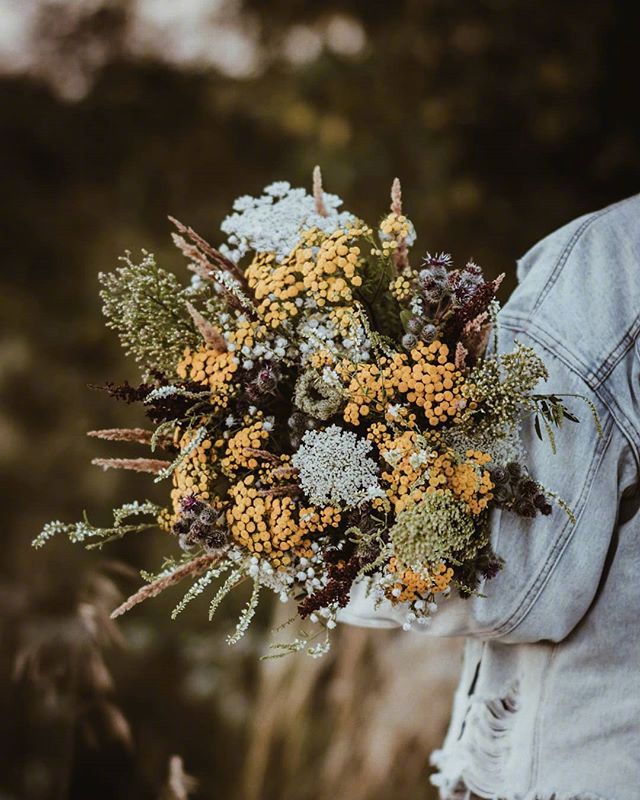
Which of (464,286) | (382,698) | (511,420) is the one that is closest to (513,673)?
(511,420)

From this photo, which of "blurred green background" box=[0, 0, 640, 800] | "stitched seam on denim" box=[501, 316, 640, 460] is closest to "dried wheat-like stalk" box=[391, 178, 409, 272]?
"stitched seam on denim" box=[501, 316, 640, 460]

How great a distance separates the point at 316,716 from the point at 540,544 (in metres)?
1.38

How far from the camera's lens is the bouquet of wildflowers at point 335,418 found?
31.8 inches

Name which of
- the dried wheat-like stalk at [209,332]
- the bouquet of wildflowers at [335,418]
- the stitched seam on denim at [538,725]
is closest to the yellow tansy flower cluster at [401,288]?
the bouquet of wildflowers at [335,418]

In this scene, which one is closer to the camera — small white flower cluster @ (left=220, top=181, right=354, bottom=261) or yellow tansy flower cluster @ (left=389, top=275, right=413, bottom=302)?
yellow tansy flower cluster @ (left=389, top=275, right=413, bottom=302)

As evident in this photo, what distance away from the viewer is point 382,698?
2061mm

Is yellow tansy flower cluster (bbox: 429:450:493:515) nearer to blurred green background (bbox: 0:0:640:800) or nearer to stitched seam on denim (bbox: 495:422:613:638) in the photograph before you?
stitched seam on denim (bbox: 495:422:613:638)

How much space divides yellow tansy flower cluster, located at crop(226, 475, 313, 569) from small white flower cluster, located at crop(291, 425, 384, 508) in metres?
0.04

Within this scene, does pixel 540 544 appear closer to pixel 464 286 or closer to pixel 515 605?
pixel 515 605

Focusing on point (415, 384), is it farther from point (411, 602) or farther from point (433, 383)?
point (411, 602)

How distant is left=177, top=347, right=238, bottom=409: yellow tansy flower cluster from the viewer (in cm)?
87

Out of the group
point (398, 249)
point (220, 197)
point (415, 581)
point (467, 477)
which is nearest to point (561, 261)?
point (398, 249)

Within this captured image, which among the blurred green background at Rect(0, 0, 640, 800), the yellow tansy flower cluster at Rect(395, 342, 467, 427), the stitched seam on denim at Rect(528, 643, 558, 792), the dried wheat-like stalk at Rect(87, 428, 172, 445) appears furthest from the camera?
the blurred green background at Rect(0, 0, 640, 800)

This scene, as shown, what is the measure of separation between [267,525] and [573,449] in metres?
0.37
